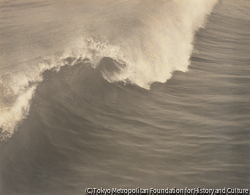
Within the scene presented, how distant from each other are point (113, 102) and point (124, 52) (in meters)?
0.93

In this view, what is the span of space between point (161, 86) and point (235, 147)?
1.41m

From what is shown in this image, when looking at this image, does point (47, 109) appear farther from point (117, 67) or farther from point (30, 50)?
point (117, 67)

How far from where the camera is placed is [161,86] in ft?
13.8

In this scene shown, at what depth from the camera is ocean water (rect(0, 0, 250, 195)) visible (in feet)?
8.70

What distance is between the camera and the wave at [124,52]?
311 cm

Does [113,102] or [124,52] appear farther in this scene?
[124,52]

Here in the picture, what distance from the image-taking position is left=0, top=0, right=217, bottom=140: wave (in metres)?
3.11

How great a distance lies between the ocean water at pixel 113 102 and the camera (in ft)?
8.70

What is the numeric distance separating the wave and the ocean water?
0.01 meters

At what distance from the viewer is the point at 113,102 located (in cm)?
362

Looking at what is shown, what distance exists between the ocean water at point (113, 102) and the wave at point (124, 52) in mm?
14

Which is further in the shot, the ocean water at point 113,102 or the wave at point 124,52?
the wave at point 124,52

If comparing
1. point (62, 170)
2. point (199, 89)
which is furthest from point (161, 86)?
point (62, 170)

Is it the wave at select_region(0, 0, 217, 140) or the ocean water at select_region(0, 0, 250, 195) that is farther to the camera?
the wave at select_region(0, 0, 217, 140)
